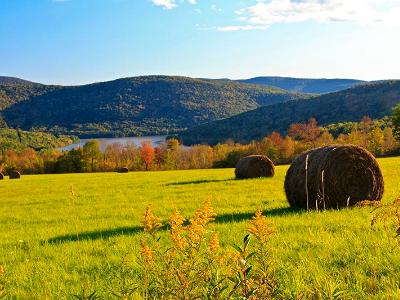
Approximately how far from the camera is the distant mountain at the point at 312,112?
165250mm

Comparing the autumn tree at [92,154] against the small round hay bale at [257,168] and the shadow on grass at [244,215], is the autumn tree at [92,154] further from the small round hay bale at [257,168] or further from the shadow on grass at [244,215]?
the shadow on grass at [244,215]

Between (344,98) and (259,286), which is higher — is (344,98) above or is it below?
above

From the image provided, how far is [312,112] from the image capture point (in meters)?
174

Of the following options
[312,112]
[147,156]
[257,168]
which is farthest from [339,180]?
[312,112]

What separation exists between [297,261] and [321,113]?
174m

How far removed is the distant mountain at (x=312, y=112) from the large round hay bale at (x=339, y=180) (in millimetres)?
151948

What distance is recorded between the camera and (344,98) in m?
176

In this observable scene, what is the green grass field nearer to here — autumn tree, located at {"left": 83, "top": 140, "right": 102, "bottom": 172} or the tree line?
the tree line

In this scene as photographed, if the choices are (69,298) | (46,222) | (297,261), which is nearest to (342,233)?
(297,261)

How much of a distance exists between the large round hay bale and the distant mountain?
5982 inches

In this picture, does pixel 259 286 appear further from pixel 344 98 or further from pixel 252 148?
pixel 344 98

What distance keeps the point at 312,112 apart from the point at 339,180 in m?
167

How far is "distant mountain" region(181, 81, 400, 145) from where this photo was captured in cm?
16525

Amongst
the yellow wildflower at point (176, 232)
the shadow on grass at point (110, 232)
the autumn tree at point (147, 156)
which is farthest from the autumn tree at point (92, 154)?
the yellow wildflower at point (176, 232)
